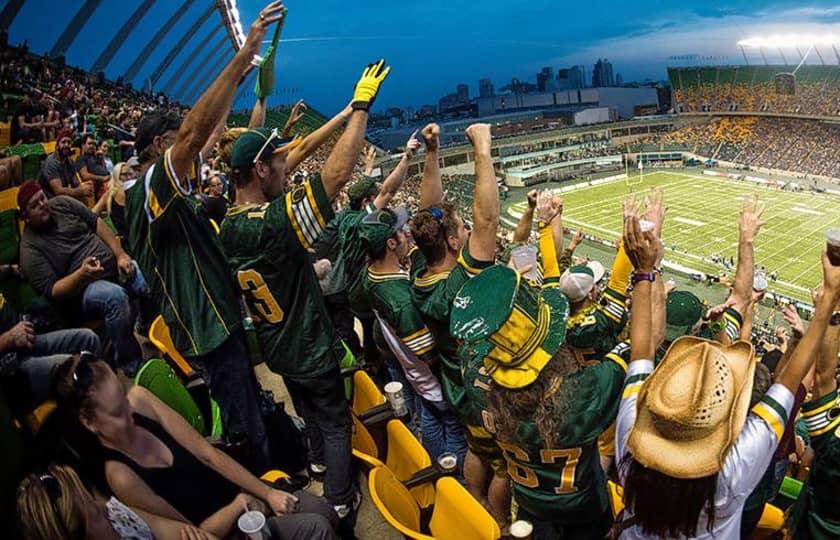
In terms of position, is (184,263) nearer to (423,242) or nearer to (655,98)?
(423,242)

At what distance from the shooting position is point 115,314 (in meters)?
4.47

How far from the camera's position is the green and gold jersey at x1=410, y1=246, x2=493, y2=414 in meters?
3.03

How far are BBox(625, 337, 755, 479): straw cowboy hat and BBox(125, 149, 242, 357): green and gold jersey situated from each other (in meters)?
2.16

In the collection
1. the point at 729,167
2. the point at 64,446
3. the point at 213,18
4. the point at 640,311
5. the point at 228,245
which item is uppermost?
the point at 213,18

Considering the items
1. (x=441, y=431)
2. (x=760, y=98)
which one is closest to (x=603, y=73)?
(x=760, y=98)

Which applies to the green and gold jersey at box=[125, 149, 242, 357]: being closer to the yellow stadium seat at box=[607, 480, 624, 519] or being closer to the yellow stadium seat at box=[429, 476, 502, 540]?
the yellow stadium seat at box=[429, 476, 502, 540]

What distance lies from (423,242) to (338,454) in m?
1.23

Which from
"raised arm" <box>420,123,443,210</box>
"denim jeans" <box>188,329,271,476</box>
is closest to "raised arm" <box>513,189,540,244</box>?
"raised arm" <box>420,123,443,210</box>

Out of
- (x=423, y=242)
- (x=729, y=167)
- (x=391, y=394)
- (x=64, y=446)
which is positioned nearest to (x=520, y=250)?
(x=423, y=242)

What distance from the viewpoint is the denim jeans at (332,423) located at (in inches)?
125

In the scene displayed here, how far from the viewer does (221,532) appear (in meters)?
2.41

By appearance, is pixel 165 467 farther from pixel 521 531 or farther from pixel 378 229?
pixel 378 229

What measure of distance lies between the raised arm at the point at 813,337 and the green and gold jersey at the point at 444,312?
141 cm

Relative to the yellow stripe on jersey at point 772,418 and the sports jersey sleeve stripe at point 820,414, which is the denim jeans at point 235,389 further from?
the sports jersey sleeve stripe at point 820,414
